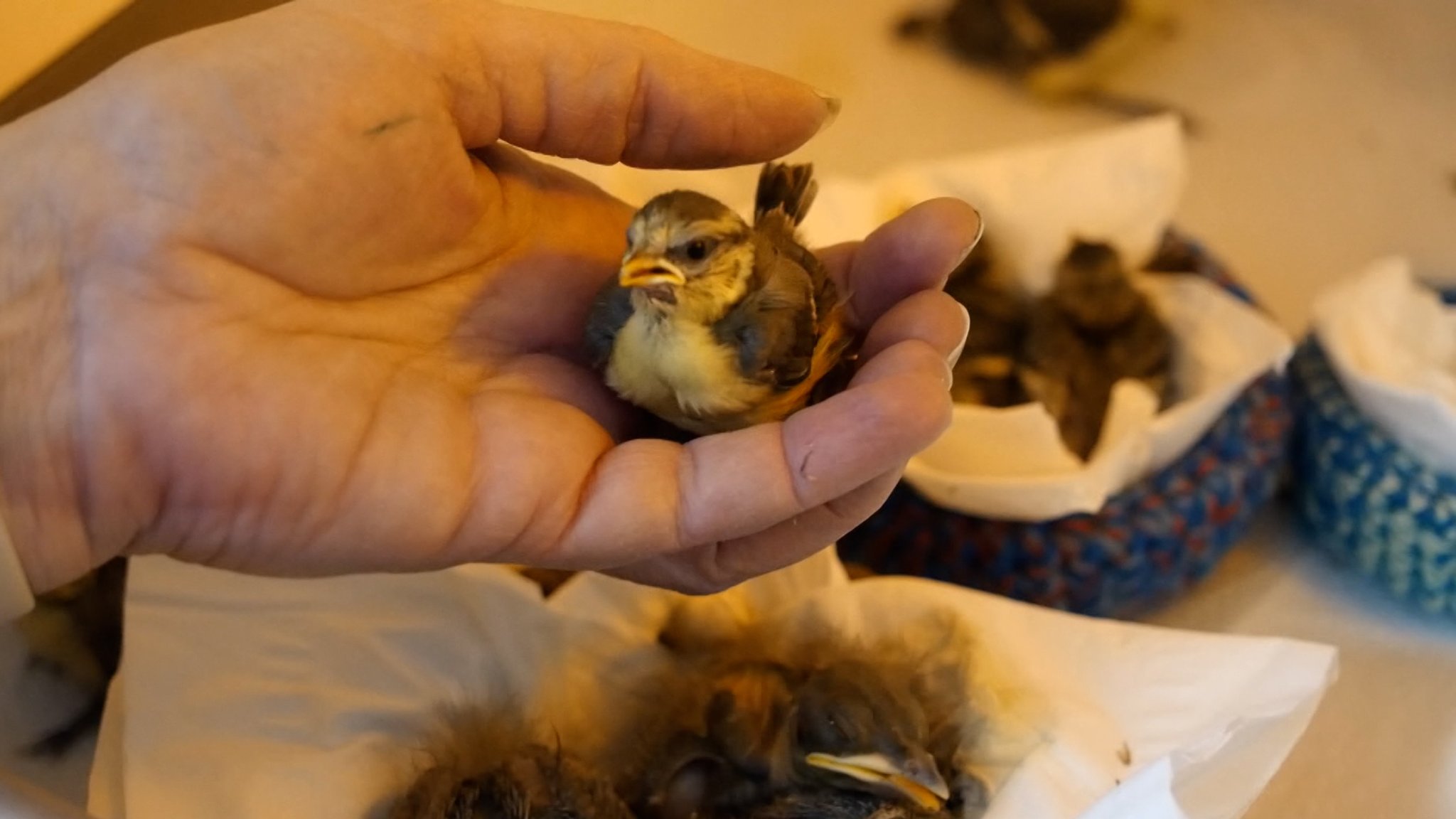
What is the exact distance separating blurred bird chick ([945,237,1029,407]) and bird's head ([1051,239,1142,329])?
0.19 feet

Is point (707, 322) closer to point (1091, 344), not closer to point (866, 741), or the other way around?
point (866, 741)

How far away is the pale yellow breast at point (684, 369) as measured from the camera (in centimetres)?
73

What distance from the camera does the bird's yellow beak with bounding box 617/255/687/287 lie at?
71 cm

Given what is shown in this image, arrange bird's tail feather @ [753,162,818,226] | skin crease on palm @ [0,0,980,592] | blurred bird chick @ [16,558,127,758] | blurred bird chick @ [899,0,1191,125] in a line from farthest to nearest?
blurred bird chick @ [899,0,1191,125] < blurred bird chick @ [16,558,127,758] < bird's tail feather @ [753,162,818,226] < skin crease on palm @ [0,0,980,592]

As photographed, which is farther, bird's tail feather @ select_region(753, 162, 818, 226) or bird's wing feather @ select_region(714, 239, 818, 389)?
bird's tail feather @ select_region(753, 162, 818, 226)

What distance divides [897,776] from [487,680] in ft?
1.04

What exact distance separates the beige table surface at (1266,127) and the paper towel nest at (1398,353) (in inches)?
6.8

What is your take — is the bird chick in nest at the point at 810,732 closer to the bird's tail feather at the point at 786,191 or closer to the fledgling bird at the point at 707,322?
the fledgling bird at the point at 707,322

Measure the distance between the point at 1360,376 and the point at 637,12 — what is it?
81 centimetres

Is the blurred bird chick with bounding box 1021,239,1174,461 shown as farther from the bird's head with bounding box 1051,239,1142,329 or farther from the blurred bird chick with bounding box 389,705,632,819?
the blurred bird chick with bounding box 389,705,632,819

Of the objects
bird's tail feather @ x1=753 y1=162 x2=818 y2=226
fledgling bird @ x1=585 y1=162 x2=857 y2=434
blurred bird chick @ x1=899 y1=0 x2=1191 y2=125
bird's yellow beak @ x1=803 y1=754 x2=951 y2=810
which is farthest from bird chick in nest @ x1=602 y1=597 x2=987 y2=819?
blurred bird chick @ x1=899 y1=0 x2=1191 y2=125

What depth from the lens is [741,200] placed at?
1349 mm

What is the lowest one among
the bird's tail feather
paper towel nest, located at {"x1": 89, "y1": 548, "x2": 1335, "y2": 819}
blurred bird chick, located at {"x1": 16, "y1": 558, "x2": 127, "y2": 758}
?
blurred bird chick, located at {"x1": 16, "y1": 558, "x2": 127, "y2": 758}

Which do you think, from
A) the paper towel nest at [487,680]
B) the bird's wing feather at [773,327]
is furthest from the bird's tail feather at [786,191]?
the paper towel nest at [487,680]
